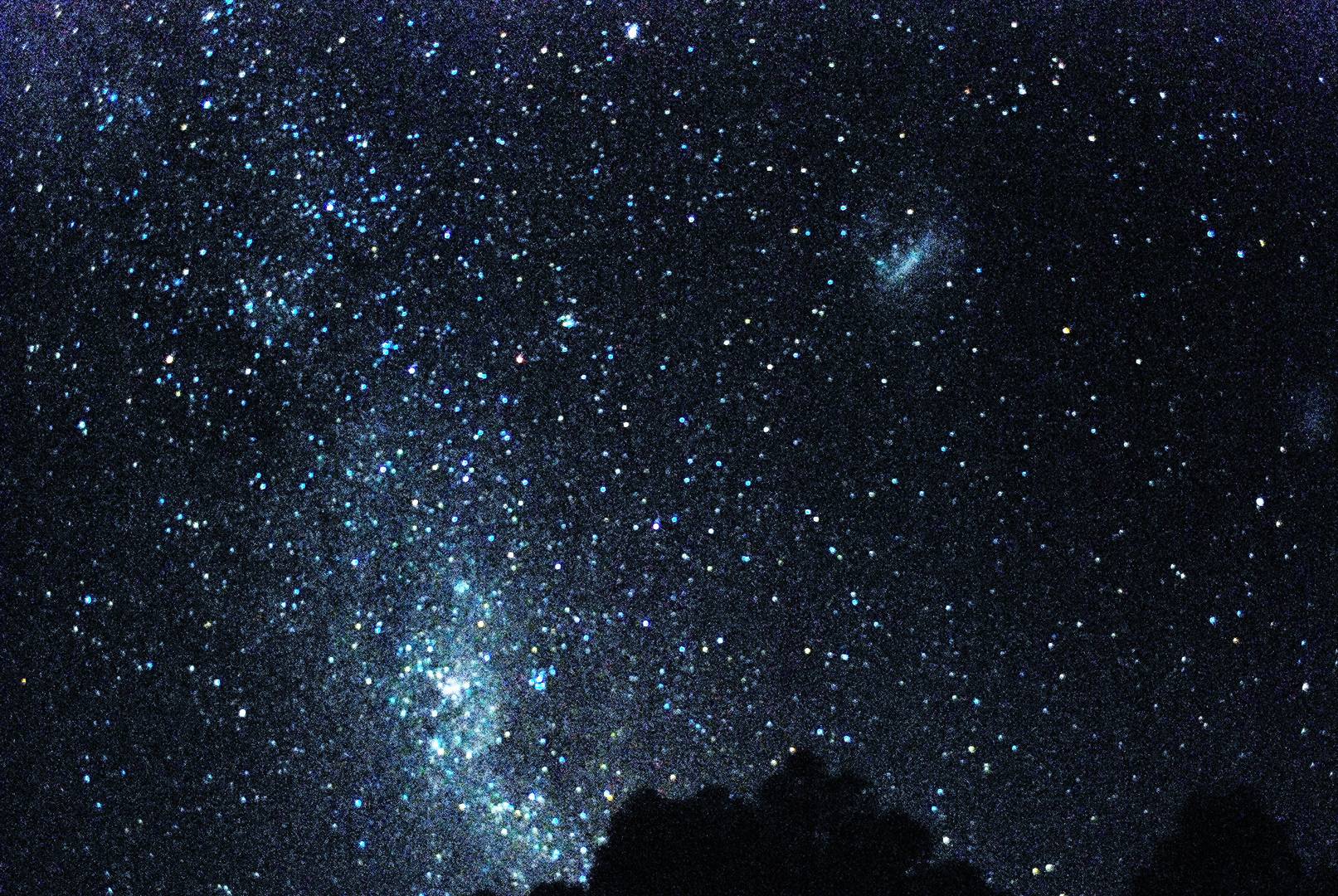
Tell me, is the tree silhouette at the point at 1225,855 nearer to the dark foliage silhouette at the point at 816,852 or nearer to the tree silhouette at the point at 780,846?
the dark foliage silhouette at the point at 816,852

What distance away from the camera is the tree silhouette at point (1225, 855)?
2.76 m

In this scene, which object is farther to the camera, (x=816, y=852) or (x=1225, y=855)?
(x=1225, y=855)

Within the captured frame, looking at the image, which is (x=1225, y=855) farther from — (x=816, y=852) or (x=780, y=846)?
(x=780, y=846)

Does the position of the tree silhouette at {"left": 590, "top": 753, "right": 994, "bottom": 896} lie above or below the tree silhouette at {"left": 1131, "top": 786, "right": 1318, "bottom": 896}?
above

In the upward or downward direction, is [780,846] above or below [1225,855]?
above

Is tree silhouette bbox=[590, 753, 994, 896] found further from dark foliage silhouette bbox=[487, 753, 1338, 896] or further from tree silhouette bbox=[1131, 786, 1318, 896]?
tree silhouette bbox=[1131, 786, 1318, 896]

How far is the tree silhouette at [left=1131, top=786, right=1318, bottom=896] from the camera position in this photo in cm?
276

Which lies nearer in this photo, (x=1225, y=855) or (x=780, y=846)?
(x=780, y=846)

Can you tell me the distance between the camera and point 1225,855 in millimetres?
2854

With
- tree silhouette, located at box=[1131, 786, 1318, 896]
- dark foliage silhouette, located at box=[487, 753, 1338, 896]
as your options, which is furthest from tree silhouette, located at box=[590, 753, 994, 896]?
tree silhouette, located at box=[1131, 786, 1318, 896]

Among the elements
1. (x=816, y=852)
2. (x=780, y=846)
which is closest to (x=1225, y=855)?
(x=816, y=852)

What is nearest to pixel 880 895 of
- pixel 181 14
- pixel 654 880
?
pixel 654 880

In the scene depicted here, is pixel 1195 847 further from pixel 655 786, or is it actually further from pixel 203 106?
pixel 203 106

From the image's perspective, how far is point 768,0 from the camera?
331cm
